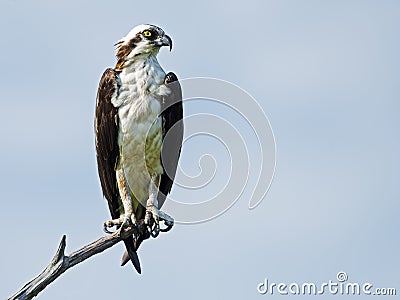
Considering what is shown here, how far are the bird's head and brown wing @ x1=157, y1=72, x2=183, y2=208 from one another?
1.37 feet

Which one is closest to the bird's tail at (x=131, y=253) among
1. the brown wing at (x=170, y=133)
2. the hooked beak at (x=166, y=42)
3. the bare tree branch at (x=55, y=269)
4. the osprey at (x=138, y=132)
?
the osprey at (x=138, y=132)

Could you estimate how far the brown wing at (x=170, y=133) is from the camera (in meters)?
13.7

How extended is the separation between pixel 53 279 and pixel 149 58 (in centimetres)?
383

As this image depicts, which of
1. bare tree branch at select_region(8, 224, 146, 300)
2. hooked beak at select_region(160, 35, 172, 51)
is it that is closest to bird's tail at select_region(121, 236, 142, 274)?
bare tree branch at select_region(8, 224, 146, 300)

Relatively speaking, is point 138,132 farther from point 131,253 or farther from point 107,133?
point 131,253

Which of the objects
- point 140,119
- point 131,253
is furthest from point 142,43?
point 131,253

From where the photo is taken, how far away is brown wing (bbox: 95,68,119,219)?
13.6 m

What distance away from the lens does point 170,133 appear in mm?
13781

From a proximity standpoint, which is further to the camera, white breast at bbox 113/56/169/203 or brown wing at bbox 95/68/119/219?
brown wing at bbox 95/68/119/219

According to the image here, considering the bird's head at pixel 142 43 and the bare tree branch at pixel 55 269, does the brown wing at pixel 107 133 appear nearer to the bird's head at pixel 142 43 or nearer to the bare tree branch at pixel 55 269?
the bird's head at pixel 142 43

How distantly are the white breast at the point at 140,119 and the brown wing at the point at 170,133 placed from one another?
0.09 meters

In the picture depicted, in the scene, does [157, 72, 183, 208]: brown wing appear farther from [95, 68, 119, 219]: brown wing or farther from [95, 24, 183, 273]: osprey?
[95, 68, 119, 219]: brown wing

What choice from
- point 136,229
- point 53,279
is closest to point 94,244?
point 53,279

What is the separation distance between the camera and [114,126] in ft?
44.7
